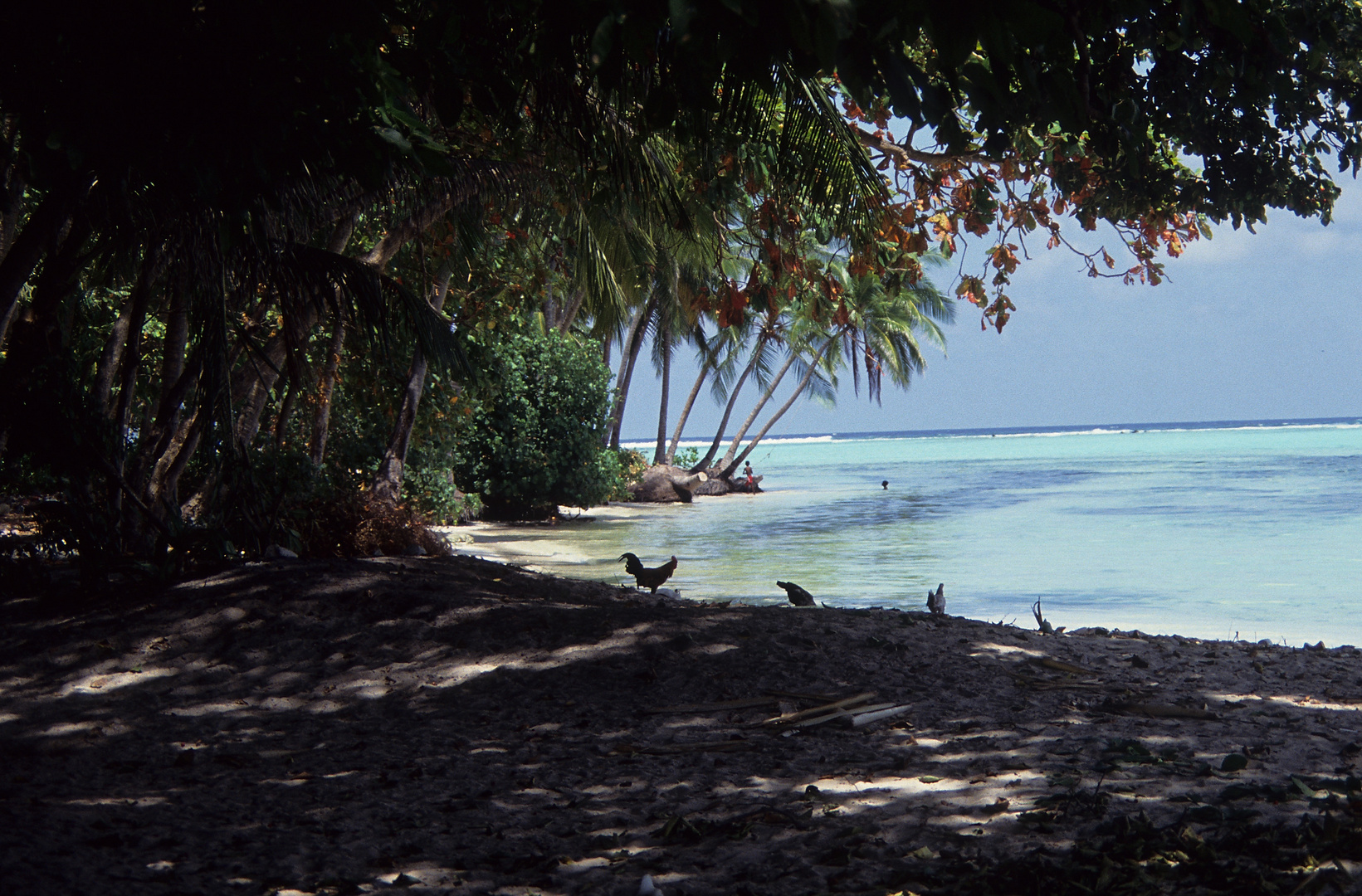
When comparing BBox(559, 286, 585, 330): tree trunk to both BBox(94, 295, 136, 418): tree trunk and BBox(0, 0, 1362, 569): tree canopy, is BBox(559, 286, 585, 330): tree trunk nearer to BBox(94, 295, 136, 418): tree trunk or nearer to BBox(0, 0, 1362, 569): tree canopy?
BBox(0, 0, 1362, 569): tree canopy

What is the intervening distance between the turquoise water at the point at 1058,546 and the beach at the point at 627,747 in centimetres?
428

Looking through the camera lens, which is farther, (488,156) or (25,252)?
(488,156)

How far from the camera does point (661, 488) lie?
27.3m

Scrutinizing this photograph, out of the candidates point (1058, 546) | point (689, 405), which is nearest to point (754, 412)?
point (689, 405)

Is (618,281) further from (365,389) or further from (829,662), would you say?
(829,662)

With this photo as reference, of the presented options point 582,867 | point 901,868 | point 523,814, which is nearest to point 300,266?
point 523,814

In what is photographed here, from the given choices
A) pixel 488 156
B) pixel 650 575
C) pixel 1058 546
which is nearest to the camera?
pixel 650 575

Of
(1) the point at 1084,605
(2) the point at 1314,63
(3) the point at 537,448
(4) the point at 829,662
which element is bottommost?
(1) the point at 1084,605

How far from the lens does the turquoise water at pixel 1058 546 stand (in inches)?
407

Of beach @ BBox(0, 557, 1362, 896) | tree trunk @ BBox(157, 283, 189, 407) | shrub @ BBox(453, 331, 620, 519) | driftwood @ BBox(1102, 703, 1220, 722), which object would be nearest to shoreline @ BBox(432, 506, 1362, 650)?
shrub @ BBox(453, 331, 620, 519)

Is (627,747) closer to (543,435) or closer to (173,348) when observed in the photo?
(173,348)

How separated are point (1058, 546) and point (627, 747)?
1332 centimetres

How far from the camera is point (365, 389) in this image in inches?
414

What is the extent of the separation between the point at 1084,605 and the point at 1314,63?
7066 mm
